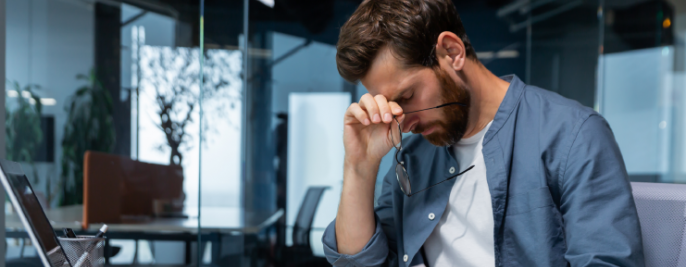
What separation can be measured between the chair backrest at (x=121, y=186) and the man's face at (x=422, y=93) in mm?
1810

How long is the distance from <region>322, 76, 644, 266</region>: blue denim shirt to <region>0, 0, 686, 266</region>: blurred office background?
1.28 m

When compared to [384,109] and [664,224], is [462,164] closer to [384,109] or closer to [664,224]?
[384,109]

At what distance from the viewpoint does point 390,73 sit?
987mm

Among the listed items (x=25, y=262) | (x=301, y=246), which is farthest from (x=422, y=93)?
(x=301, y=246)

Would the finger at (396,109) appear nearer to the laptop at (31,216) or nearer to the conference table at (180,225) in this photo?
the laptop at (31,216)

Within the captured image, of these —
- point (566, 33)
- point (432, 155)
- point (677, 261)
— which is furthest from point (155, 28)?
point (566, 33)

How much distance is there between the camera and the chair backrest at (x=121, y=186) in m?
2.26

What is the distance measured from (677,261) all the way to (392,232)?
610 millimetres

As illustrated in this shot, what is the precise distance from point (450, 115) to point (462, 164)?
15cm

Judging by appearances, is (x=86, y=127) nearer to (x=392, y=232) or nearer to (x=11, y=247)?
(x=11, y=247)

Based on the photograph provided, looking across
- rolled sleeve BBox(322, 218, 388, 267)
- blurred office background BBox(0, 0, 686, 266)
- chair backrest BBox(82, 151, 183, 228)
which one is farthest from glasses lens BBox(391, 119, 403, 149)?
chair backrest BBox(82, 151, 183, 228)

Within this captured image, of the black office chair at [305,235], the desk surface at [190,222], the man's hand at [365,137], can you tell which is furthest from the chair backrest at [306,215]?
the man's hand at [365,137]

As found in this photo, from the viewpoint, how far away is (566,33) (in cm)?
333

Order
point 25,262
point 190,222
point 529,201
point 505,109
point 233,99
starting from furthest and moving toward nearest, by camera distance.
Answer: point 233,99
point 190,222
point 25,262
point 505,109
point 529,201
